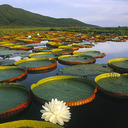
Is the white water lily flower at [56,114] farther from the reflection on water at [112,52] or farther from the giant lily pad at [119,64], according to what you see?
the reflection on water at [112,52]

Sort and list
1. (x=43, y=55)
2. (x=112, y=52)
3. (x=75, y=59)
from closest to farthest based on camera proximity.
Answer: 1. (x=75, y=59)
2. (x=43, y=55)
3. (x=112, y=52)

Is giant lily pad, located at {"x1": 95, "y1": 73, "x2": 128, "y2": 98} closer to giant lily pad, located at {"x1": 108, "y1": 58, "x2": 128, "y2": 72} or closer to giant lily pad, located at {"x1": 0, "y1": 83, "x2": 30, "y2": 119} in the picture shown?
giant lily pad, located at {"x1": 108, "y1": 58, "x2": 128, "y2": 72}

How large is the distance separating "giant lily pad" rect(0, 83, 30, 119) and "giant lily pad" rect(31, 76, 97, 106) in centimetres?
28

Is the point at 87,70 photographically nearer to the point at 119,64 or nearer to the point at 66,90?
the point at 119,64

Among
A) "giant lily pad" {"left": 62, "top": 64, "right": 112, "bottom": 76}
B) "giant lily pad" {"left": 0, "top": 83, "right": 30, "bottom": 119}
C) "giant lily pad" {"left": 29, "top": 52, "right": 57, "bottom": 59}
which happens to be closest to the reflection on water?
"giant lily pad" {"left": 62, "top": 64, "right": 112, "bottom": 76}

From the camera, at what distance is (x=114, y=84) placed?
163 inches

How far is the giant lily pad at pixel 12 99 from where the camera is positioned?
2935mm

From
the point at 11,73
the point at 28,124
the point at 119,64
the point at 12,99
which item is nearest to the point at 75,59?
the point at 119,64

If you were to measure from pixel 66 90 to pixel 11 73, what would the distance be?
2.61m

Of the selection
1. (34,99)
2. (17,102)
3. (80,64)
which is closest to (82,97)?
(34,99)

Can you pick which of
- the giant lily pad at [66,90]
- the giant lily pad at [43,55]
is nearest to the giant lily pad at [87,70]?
the giant lily pad at [66,90]

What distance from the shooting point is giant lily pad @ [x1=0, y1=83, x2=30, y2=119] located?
293cm

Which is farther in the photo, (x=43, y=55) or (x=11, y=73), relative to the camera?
(x=43, y=55)

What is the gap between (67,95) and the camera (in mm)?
3531
